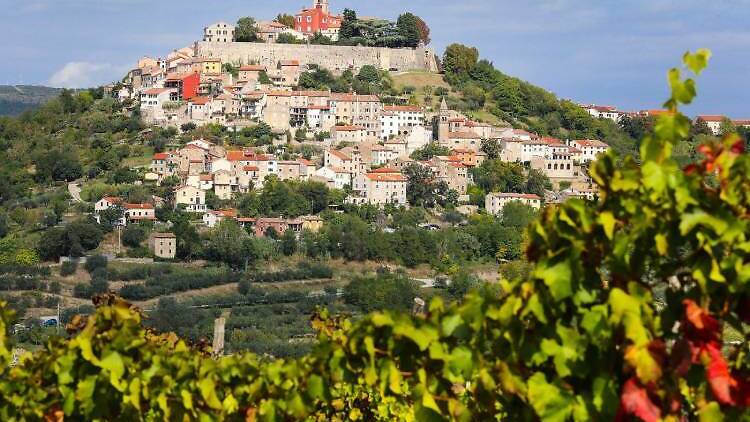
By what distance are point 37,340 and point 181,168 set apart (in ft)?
77.5

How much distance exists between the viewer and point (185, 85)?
202 ft

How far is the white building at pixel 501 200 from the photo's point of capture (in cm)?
5322

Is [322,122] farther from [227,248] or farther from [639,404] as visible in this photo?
[639,404]

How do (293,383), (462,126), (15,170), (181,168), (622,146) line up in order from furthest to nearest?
1. (622,146)
2. (462,126)
3. (15,170)
4. (181,168)
5. (293,383)

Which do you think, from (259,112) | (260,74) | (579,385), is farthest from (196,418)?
(260,74)

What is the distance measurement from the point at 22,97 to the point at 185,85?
101 metres

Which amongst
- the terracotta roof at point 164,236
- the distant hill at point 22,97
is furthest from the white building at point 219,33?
the distant hill at point 22,97

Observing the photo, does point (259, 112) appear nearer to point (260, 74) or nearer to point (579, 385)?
point (260, 74)

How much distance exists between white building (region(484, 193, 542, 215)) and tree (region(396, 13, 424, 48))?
→ 19.8m

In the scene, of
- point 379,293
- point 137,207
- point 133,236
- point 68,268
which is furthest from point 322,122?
point 379,293

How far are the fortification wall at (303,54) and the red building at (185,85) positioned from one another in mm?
4451

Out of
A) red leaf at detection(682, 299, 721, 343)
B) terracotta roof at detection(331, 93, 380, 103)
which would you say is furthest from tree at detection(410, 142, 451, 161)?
red leaf at detection(682, 299, 721, 343)

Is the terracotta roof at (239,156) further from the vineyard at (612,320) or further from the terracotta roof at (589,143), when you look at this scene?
the vineyard at (612,320)

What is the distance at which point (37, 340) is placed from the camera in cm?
3088
